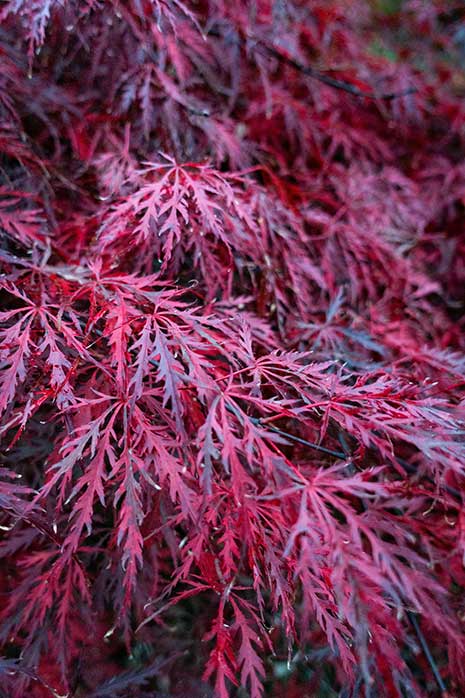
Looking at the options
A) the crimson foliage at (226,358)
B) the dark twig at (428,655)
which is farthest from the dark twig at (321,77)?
the dark twig at (428,655)

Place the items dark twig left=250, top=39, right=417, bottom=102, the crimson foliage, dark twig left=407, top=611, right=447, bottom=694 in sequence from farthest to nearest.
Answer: dark twig left=250, top=39, right=417, bottom=102
dark twig left=407, top=611, right=447, bottom=694
the crimson foliage

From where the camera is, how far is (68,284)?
0.91 meters

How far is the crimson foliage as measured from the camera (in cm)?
71

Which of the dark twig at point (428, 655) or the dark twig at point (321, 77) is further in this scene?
the dark twig at point (321, 77)

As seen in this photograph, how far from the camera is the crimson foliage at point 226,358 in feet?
2.34

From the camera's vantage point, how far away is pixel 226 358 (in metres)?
0.98

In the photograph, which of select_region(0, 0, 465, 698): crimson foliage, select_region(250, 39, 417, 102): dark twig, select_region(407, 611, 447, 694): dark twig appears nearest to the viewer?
select_region(0, 0, 465, 698): crimson foliage

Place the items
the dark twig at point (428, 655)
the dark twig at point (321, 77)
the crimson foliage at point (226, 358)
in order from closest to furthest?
the crimson foliage at point (226, 358)
the dark twig at point (428, 655)
the dark twig at point (321, 77)

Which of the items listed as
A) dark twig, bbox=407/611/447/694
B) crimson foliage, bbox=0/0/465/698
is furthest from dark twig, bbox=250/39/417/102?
dark twig, bbox=407/611/447/694

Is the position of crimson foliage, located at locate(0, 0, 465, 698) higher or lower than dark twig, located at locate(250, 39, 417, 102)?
lower

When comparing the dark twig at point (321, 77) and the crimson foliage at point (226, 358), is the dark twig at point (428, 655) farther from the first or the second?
the dark twig at point (321, 77)

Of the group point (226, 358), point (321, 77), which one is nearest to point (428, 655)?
point (226, 358)

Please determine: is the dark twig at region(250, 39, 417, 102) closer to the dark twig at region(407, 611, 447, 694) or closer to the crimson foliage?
the crimson foliage

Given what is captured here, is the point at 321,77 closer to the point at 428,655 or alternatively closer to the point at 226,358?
the point at 226,358
